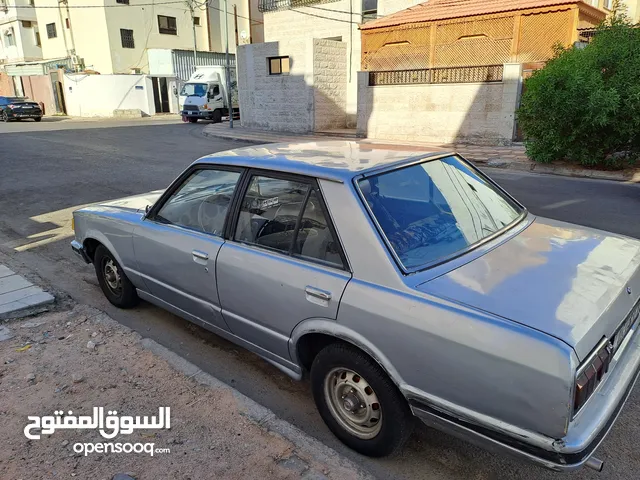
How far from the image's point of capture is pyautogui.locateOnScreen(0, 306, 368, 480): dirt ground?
100 inches

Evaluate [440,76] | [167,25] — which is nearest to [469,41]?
[440,76]

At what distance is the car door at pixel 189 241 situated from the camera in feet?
10.8

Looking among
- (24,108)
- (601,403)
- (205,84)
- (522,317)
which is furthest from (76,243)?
(24,108)

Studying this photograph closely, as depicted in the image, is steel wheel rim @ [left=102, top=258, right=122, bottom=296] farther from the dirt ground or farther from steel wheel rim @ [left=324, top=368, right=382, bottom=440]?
steel wheel rim @ [left=324, top=368, right=382, bottom=440]

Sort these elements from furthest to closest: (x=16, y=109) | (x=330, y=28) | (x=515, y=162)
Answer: (x=16, y=109)
(x=330, y=28)
(x=515, y=162)

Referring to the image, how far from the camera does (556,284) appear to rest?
7.67 feet

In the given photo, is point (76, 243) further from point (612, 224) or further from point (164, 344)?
point (612, 224)

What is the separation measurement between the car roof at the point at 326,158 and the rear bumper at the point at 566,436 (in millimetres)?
1301

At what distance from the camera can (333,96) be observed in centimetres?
2150

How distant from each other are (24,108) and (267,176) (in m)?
33.0

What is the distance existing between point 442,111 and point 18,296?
14347mm

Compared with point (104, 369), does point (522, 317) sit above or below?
above

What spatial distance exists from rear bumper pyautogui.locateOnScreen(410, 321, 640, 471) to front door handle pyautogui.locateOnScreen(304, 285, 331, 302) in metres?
0.64

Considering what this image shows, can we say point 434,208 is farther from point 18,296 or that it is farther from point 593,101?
point 593,101
